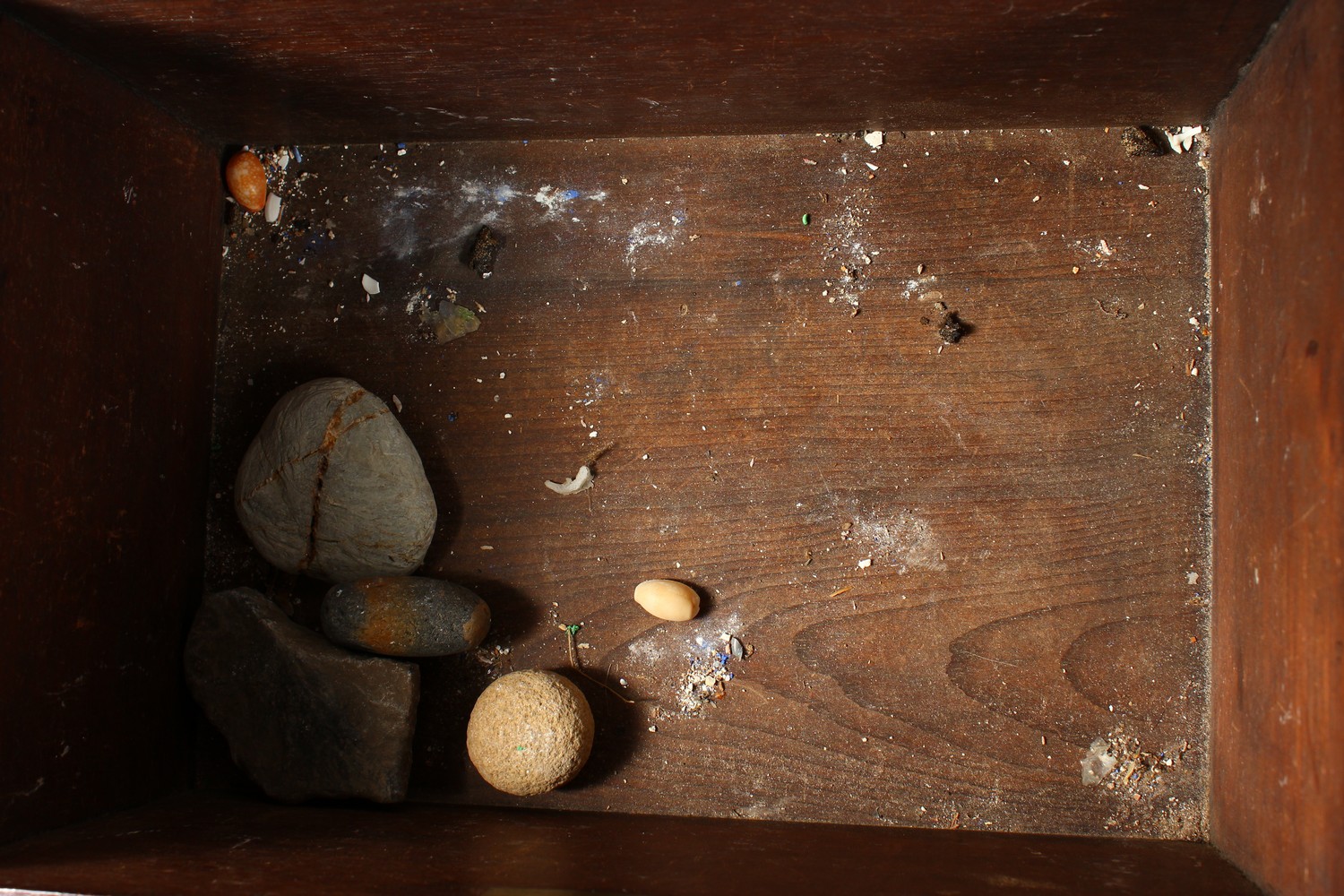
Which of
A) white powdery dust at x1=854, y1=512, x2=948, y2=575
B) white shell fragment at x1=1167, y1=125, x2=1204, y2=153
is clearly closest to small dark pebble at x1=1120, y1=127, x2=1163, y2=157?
white shell fragment at x1=1167, y1=125, x2=1204, y2=153

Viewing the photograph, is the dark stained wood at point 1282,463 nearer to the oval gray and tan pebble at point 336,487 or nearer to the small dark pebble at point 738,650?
the small dark pebble at point 738,650

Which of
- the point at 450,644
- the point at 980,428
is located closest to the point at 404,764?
the point at 450,644

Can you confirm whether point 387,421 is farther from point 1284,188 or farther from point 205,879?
point 1284,188

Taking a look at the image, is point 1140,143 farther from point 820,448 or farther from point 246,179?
point 246,179

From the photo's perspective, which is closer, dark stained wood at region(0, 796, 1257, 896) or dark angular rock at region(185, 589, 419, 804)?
dark stained wood at region(0, 796, 1257, 896)

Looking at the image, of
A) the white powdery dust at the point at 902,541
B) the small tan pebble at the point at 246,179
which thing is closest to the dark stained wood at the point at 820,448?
the white powdery dust at the point at 902,541

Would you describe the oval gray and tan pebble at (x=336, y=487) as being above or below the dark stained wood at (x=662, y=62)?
below

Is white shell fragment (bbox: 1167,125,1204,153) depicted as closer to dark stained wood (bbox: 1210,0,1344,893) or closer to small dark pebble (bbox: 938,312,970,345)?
dark stained wood (bbox: 1210,0,1344,893)
